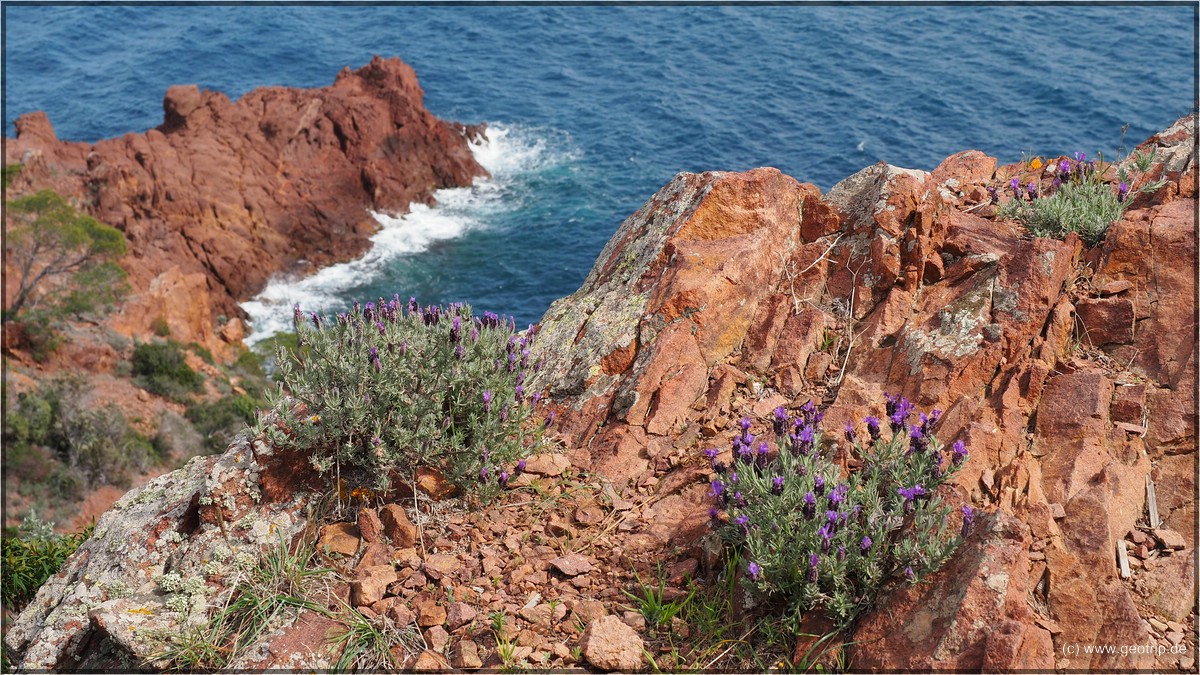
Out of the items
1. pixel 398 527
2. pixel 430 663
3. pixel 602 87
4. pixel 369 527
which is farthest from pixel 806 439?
pixel 602 87

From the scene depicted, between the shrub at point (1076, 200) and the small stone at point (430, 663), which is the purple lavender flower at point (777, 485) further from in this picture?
the shrub at point (1076, 200)

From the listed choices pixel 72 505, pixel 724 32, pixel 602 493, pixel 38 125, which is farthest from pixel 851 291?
pixel 724 32

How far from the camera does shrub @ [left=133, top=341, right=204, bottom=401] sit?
31.1m

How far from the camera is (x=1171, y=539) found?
216 inches

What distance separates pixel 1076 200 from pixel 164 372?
31.2 metres

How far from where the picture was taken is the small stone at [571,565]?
19.2 feet

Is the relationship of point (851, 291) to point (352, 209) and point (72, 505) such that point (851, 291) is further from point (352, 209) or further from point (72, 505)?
point (352, 209)

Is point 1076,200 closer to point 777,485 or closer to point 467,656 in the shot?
point 777,485

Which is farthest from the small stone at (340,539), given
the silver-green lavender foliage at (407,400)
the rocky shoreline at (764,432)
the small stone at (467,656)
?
the small stone at (467,656)

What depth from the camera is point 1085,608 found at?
5035mm

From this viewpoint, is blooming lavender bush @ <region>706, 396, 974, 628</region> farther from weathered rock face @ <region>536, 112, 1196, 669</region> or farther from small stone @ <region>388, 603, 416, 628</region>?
small stone @ <region>388, 603, 416, 628</region>

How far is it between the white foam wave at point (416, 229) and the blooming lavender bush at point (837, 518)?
30.3 metres

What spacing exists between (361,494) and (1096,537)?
16.2 feet

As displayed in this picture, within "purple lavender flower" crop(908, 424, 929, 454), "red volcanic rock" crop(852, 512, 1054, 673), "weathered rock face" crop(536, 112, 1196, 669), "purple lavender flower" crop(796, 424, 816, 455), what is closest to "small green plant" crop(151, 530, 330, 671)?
"weathered rock face" crop(536, 112, 1196, 669)
